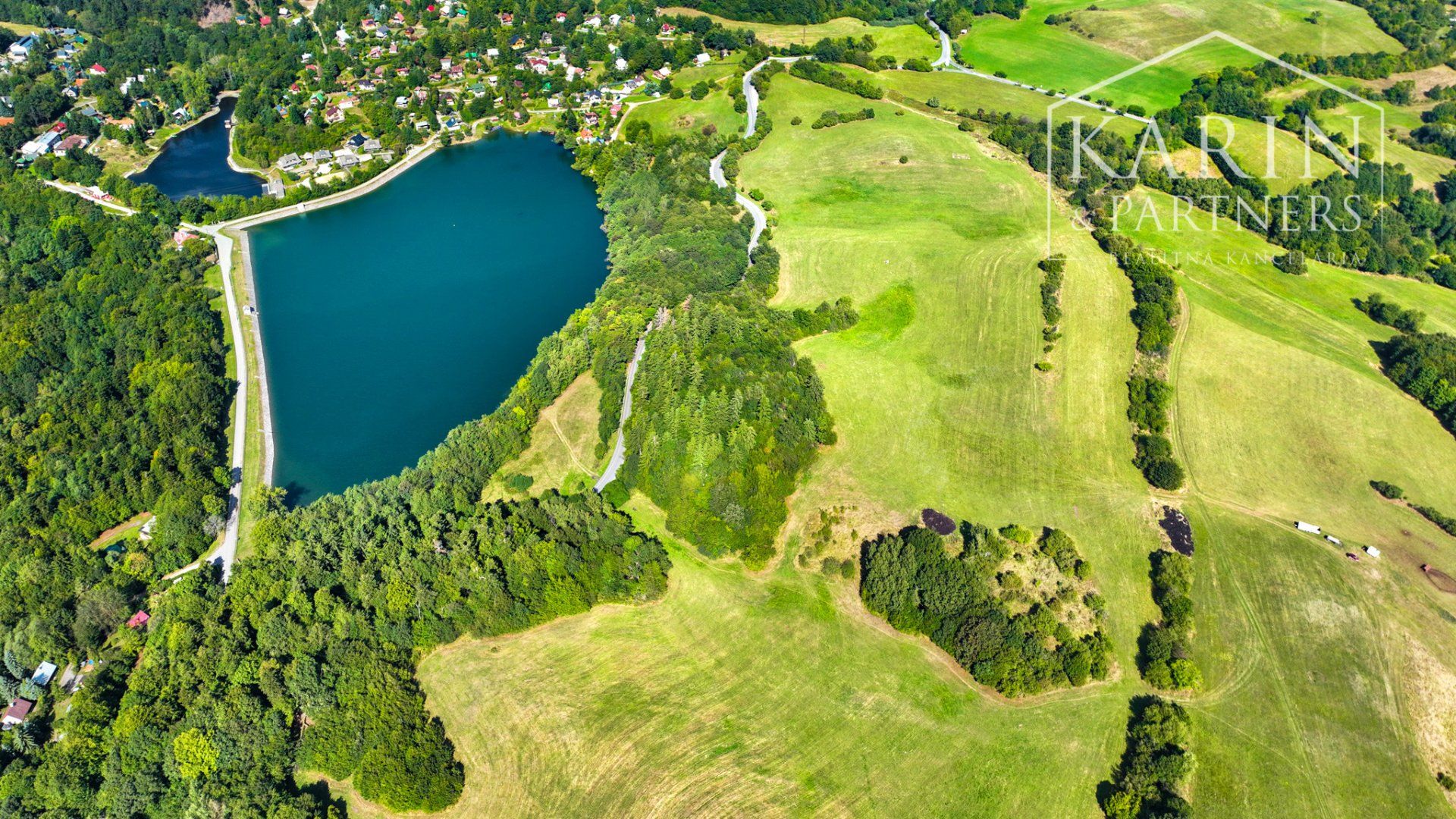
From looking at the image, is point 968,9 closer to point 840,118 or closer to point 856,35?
point 856,35

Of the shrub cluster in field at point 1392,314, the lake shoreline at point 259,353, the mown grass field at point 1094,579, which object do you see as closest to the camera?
the mown grass field at point 1094,579

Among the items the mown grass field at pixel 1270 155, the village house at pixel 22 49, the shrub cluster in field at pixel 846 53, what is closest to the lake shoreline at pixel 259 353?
the village house at pixel 22 49

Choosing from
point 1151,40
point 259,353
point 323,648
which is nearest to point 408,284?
point 259,353

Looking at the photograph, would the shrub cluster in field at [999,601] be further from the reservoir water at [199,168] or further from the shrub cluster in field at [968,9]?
the shrub cluster in field at [968,9]

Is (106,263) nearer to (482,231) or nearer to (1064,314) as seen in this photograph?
(482,231)

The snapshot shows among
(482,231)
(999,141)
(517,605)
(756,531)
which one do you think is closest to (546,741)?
(517,605)

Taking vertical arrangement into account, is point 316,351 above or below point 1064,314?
below
